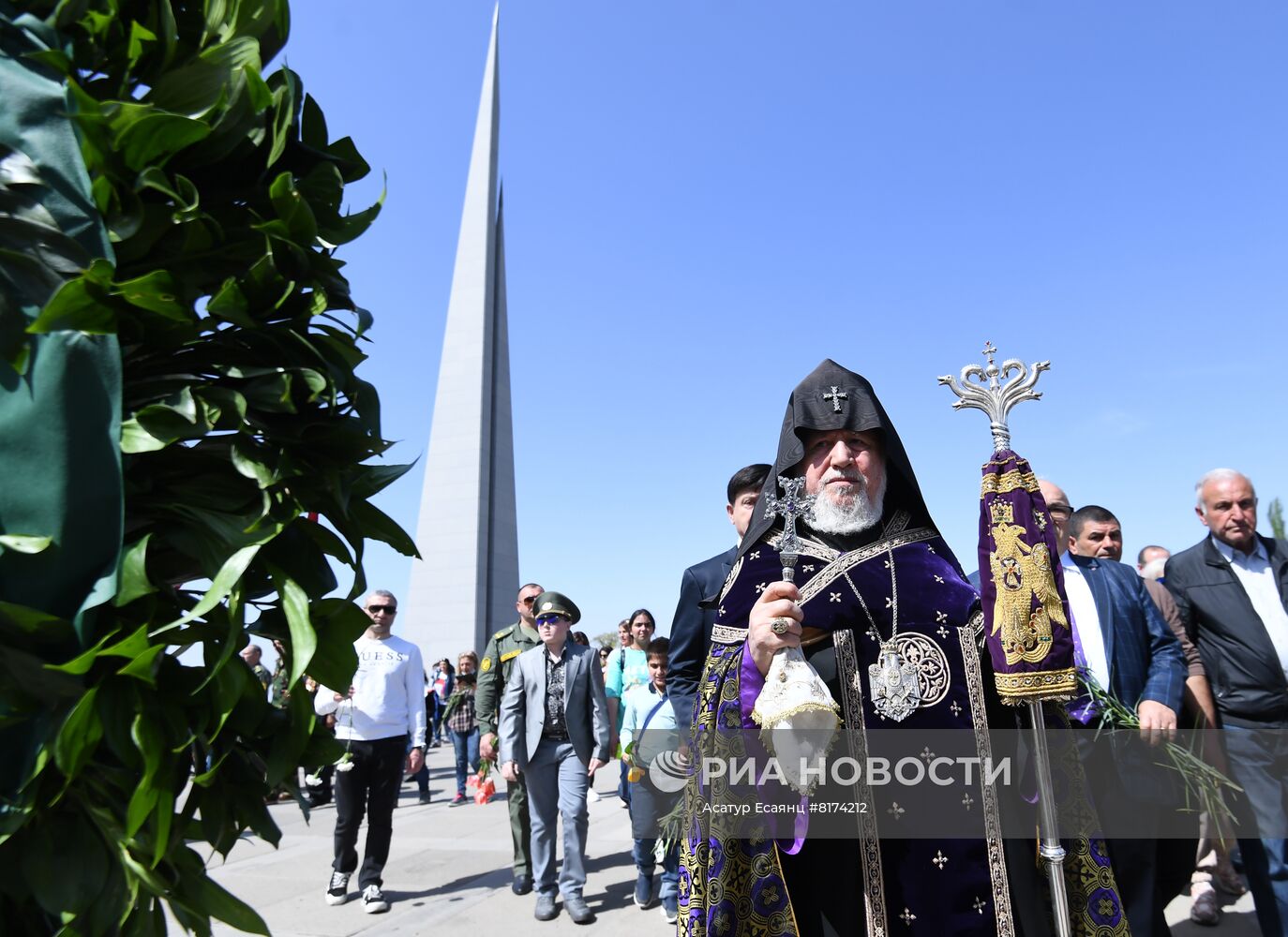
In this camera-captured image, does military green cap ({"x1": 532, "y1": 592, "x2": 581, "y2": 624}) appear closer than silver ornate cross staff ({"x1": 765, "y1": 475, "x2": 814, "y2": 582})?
No

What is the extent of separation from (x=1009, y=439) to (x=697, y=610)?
214 centimetres

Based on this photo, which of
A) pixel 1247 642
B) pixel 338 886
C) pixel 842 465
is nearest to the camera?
pixel 842 465

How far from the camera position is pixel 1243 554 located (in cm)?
534

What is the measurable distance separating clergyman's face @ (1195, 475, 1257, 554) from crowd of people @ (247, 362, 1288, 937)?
1 centimetres

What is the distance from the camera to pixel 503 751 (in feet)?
22.3

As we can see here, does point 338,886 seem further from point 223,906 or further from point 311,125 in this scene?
point 311,125

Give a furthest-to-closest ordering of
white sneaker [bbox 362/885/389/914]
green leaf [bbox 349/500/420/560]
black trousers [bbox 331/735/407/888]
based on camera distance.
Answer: black trousers [bbox 331/735/407/888]
white sneaker [bbox 362/885/389/914]
green leaf [bbox 349/500/420/560]

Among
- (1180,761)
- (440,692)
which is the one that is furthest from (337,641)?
(440,692)

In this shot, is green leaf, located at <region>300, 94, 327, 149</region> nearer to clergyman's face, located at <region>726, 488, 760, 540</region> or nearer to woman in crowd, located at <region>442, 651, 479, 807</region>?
clergyman's face, located at <region>726, 488, 760, 540</region>

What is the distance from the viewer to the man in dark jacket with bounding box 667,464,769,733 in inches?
193

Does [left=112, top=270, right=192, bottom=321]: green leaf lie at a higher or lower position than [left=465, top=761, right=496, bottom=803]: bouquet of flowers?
higher

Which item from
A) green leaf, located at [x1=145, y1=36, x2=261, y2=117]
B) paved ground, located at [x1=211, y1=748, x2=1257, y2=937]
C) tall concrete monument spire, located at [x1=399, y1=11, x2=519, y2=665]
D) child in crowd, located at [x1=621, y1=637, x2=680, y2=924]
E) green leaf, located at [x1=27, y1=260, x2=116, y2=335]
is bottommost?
paved ground, located at [x1=211, y1=748, x2=1257, y2=937]

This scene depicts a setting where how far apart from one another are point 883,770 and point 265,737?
6.76ft

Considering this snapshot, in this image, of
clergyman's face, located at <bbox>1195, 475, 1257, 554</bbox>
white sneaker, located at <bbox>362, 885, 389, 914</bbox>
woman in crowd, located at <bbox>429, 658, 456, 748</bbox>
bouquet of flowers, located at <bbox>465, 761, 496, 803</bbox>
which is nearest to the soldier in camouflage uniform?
bouquet of flowers, located at <bbox>465, 761, 496, 803</bbox>
